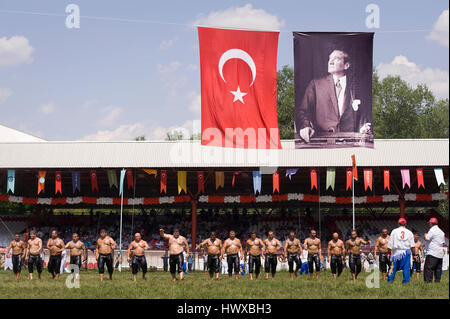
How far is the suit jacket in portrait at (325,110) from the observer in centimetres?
2416


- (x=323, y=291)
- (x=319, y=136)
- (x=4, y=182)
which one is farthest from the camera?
(x=4, y=182)

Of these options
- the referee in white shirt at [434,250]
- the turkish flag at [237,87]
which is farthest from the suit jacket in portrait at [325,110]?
the referee in white shirt at [434,250]

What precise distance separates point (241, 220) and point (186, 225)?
4.07 m

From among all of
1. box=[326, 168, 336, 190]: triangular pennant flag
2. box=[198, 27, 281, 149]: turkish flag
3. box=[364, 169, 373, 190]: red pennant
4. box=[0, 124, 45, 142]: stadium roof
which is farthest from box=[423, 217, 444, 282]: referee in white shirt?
box=[0, 124, 45, 142]: stadium roof

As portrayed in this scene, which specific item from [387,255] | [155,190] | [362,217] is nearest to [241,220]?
[155,190]

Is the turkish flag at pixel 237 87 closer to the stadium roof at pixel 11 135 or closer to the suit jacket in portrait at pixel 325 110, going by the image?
the suit jacket in portrait at pixel 325 110

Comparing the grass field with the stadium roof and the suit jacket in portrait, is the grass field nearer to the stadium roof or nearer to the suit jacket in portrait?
the suit jacket in portrait

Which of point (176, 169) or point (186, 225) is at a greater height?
point (176, 169)

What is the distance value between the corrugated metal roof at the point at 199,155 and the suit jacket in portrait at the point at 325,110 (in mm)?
4553

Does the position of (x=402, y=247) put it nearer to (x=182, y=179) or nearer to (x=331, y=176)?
(x=331, y=176)

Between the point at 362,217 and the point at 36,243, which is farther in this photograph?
the point at 362,217

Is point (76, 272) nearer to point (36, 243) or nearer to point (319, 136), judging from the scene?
point (36, 243)

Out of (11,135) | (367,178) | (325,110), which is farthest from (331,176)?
(11,135)

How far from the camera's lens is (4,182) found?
35500mm
